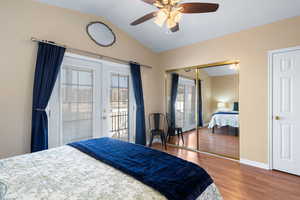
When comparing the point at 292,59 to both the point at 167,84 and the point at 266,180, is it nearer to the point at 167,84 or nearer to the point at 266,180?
the point at 266,180

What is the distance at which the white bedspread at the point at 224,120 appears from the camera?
10.1ft

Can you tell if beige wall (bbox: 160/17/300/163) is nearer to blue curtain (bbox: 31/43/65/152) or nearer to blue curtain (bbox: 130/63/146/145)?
blue curtain (bbox: 130/63/146/145)

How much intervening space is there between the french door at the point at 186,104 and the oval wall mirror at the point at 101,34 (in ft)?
6.35

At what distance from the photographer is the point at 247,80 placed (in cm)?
280

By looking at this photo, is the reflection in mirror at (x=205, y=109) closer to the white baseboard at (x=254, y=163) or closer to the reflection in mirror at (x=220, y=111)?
the reflection in mirror at (x=220, y=111)

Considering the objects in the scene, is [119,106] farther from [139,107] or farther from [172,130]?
[172,130]

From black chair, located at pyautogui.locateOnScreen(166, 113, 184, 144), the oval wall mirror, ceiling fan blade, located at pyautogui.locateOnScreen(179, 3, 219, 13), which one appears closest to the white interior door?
ceiling fan blade, located at pyautogui.locateOnScreen(179, 3, 219, 13)

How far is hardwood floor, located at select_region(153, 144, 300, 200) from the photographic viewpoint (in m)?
1.90

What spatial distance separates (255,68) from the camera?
270 centimetres

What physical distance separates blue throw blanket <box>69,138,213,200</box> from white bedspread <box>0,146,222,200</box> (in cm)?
5

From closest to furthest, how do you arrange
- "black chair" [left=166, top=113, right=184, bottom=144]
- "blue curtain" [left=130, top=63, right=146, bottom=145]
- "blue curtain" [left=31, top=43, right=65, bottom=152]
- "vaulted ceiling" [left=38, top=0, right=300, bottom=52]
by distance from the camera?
"blue curtain" [left=31, top=43, right=65, bottom=152] → "vaulted ceiling" [left=38, top=0, right=300, bottom=52] → "blue curtain" [left=130, top=63, right=146, bottom=145] → "black chair" [left=166, top=113, right=184, bottom=144]

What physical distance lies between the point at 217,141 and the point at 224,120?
53 cm

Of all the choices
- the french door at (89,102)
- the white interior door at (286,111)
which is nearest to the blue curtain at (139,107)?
the french door at (89,102)

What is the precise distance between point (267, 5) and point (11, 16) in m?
3.77
